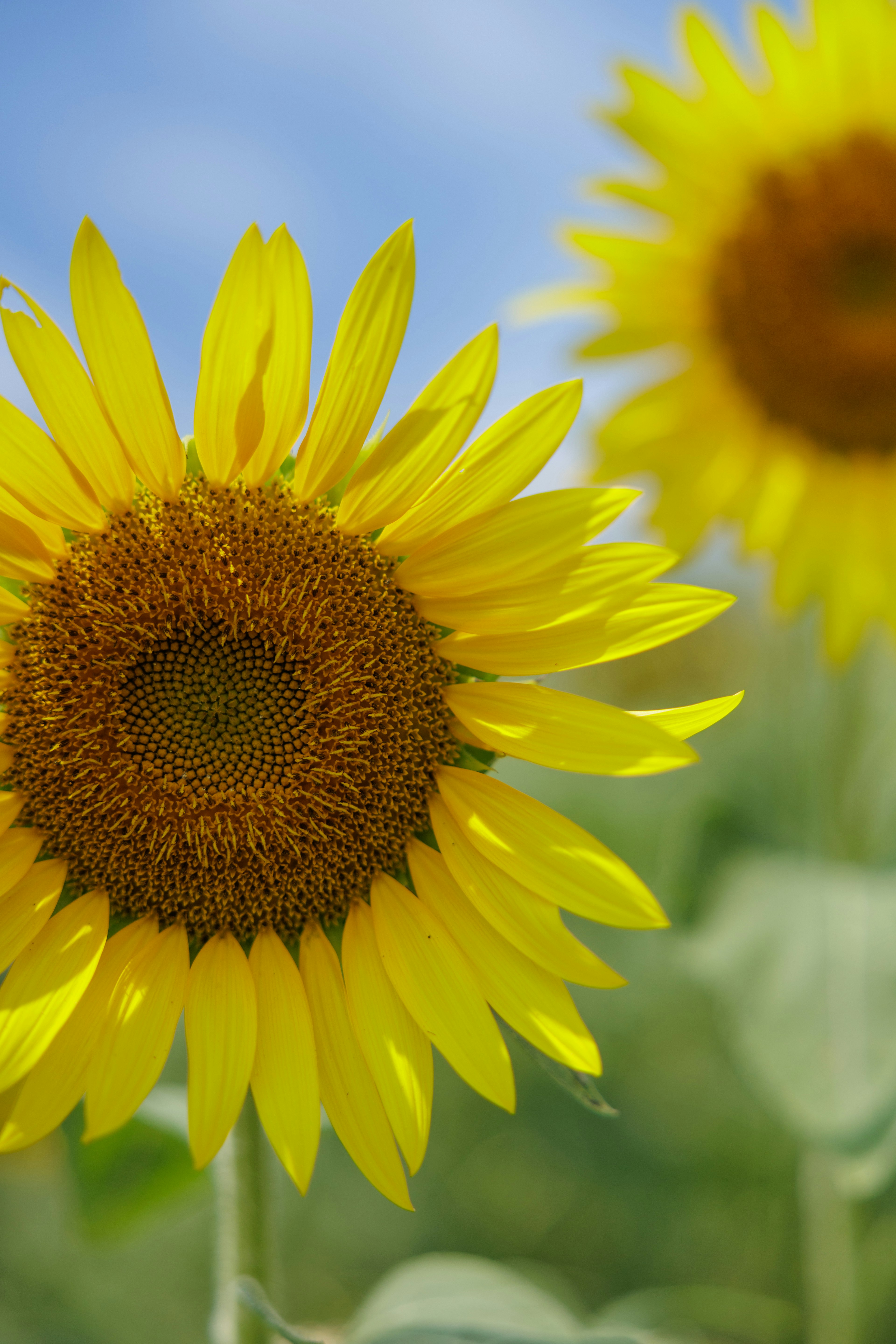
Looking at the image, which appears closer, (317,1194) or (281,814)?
(281,814)

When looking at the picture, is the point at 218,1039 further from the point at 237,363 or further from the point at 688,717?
the point at 237,363

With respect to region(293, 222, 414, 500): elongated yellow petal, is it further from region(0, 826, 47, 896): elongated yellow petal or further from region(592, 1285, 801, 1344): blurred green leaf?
region(592, 1285, 801, 1344): blurred green leaf

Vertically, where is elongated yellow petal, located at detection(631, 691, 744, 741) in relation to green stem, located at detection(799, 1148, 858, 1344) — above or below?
above

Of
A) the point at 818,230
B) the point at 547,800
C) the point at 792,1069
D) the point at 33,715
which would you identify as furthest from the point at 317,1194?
the point at 818,230

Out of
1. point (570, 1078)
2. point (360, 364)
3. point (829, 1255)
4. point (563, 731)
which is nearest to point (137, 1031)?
point (570, 1078)

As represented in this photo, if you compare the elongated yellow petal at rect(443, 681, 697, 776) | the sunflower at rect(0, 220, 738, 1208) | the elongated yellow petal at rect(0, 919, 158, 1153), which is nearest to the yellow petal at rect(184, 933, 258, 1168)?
the sunflower at rect(0, 220, 738, 1208)

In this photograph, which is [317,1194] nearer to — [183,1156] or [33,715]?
[183,1156]

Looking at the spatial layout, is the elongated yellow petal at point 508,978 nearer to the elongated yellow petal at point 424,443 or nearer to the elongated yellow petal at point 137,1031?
the elongated yellow petal at point 137,1031
